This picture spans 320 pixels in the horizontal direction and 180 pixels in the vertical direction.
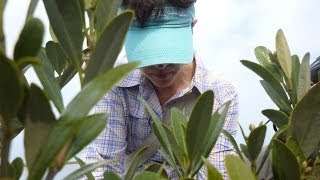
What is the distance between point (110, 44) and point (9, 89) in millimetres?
115

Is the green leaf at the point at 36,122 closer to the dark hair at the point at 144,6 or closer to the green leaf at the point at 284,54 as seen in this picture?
the green leaf at the point at 284,54

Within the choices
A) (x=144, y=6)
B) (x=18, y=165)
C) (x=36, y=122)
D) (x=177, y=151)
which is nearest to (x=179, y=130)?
(x=177, y=151)

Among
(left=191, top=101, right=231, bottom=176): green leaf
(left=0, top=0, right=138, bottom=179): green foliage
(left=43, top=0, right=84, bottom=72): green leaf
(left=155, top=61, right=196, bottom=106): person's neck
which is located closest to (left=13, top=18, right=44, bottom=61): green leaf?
(left=0, top=0, right=138, bottom=179): green foliage

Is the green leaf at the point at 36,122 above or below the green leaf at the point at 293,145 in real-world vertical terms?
above

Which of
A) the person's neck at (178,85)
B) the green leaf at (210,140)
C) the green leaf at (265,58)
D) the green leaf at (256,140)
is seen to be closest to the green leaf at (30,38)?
the green leaf at (210,140)

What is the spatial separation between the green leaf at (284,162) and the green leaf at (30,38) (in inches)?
12.4

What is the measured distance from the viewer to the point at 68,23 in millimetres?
510

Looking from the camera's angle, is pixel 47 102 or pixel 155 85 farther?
pixel 155 85

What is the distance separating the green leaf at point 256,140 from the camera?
0.80m

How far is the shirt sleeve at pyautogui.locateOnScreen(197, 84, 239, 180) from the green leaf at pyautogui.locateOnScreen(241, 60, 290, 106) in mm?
492

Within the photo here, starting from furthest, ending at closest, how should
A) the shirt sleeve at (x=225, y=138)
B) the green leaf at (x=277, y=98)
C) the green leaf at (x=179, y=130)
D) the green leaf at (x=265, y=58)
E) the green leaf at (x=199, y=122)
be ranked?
the shirt sleeve at (x=225, y=138)
the green leaf at (x=265, y=58)
the green leaf at (x=277, y=98)
the green leaf at (x=179, y=130)
the green leaf at (x=199, y=122)

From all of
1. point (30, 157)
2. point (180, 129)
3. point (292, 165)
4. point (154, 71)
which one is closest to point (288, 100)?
point (180, 129)

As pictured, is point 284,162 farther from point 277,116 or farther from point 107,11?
point 277,116

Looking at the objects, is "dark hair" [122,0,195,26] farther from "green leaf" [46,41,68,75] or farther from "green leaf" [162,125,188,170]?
"green leaf" [162,125,188,170]
